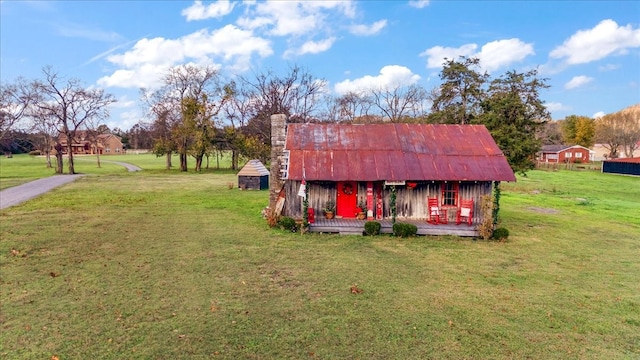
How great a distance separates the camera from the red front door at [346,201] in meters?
18.2

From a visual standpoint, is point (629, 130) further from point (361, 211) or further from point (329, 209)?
point (329, 209)

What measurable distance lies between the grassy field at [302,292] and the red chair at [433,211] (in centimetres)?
166

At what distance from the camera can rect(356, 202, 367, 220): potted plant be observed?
18195 millimetres

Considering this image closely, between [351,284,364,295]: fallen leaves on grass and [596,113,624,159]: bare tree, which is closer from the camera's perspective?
[351,284,364,295]: fallen leaves on grass

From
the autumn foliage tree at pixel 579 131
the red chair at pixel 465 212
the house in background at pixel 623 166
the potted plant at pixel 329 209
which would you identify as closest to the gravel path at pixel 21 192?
the potted plant at pixel 329 209

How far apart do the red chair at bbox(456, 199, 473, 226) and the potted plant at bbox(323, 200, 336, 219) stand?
5.79m

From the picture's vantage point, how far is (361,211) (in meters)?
18.3

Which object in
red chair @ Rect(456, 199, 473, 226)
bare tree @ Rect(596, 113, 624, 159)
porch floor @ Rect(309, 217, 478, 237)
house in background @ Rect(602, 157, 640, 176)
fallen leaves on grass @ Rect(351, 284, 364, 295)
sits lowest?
fallen leaves on grass @ Rect(351, 284, 364, 295)

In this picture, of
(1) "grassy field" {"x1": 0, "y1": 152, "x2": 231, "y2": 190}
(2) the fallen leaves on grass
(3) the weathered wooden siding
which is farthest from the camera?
(1) "grassy field" {"x1": 0, "y1": 152, "x2": 231, "y2": 190}

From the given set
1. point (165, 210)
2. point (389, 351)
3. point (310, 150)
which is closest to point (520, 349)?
point (389, 351)

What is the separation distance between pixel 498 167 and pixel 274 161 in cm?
1059

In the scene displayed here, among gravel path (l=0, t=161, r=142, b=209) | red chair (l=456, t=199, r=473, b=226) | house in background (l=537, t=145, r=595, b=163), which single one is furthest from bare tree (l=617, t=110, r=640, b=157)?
gravel path (l=0, t=161, r=142, b=209)

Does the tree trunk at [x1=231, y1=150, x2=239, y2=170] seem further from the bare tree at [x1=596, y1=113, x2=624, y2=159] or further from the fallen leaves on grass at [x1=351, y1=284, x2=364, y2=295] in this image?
the bare tree at [x1=596, y1=113, x2=624, y2=159]

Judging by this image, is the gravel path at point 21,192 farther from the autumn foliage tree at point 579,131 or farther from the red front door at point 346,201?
the autumn foliage tree at point 579,131
